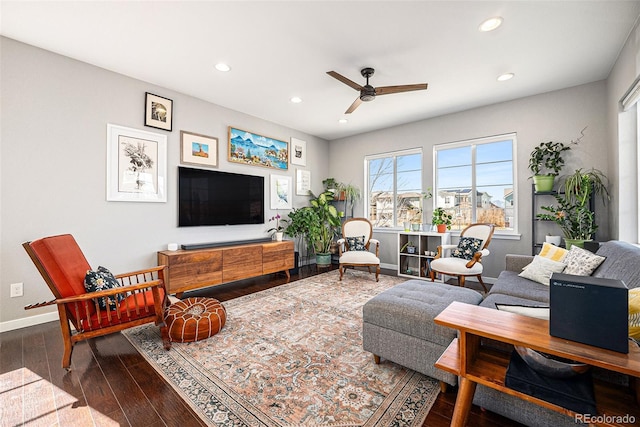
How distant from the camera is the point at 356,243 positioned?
4598mm

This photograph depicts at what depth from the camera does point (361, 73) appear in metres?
3.09

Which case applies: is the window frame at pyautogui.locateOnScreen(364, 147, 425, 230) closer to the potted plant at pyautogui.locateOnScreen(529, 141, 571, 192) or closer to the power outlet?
the potted plant at pyautogui.locateOnScreen(529, 141, 571, 192)

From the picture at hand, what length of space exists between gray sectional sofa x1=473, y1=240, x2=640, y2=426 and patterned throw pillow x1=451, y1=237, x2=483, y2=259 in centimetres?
67

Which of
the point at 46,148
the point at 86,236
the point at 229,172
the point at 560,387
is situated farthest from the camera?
the point at 229,172

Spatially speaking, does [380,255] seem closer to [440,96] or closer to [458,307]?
[440,96]

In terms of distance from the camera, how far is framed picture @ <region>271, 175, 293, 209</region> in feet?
16.2

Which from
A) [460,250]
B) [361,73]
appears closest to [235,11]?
[361,73]

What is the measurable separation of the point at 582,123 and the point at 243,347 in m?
4.75

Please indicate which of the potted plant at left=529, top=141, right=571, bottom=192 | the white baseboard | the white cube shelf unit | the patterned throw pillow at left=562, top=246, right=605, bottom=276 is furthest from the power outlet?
the potted plant at left=529, top=141, right=571, bottom=192

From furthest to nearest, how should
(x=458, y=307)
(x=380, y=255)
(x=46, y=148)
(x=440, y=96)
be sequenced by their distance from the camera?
(x=380, y=255)
(x=440, y=96)
(x=46, y=148)
(x=458, y=307)

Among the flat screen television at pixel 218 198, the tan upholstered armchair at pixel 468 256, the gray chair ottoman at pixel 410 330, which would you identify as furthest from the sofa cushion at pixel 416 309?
the flat screen television at pixel 218 198

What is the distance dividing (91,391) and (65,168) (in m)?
2.29

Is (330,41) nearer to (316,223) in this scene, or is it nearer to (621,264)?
(621,264)

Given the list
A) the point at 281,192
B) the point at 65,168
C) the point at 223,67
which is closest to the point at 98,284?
the point at 65,168
